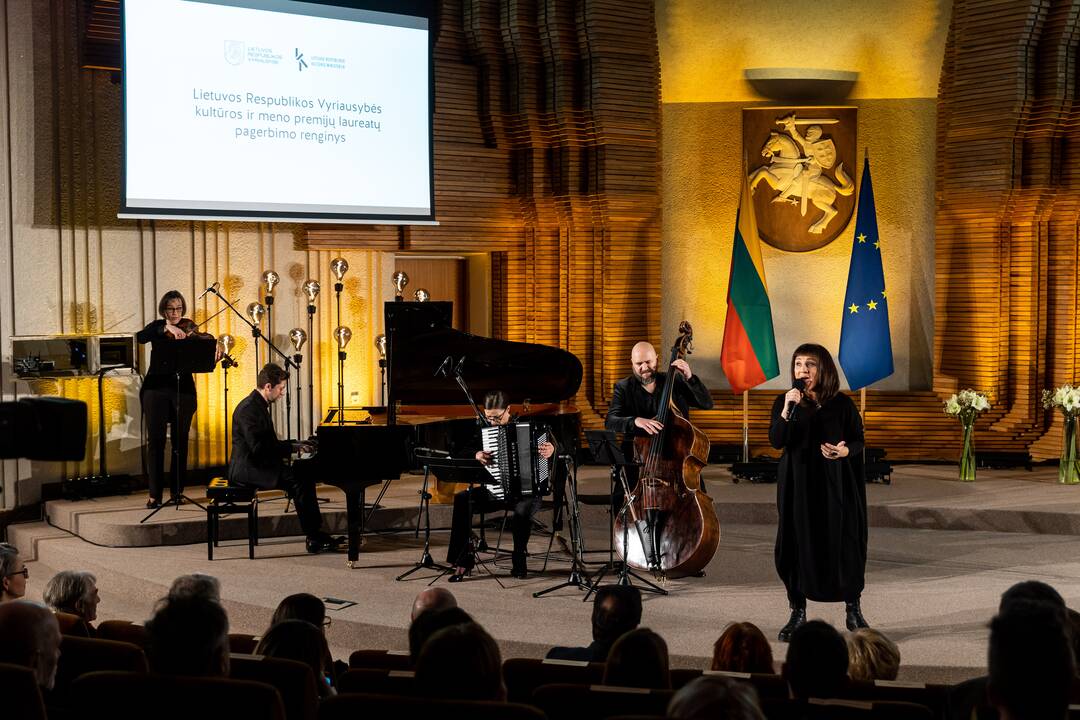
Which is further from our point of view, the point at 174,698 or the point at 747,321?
the point at 747,321

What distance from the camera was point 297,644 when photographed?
10.6 ft

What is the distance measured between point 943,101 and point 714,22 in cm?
210

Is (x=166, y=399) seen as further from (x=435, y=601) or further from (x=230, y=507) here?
(x=435, y=601)

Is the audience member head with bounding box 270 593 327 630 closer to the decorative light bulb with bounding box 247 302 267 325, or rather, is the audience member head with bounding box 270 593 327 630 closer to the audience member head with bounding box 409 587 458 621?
the audience member head with bounding box 409 587 458 621

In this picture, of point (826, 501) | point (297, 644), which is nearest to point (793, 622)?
point (826, 501)

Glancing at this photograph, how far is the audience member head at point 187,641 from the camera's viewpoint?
8.82ft

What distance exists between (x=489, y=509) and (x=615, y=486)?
34.1 inches

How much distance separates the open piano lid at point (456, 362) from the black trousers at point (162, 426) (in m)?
1.48

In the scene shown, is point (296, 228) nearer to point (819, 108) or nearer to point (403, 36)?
point (403, 36)

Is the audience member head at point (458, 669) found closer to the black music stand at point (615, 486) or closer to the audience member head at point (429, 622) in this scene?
the audience member head at point (429, 622)

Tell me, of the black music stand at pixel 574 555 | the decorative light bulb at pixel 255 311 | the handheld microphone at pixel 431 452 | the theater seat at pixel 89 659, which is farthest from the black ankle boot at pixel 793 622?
the decorative light bulb at pixel 255 311

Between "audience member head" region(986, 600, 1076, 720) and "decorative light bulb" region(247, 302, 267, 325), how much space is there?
8.10 meters

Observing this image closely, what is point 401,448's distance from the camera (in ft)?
23.3

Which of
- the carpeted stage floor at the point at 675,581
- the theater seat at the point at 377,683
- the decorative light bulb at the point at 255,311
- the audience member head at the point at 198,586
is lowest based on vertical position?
the carpeted stage floor at the point at 675,581
